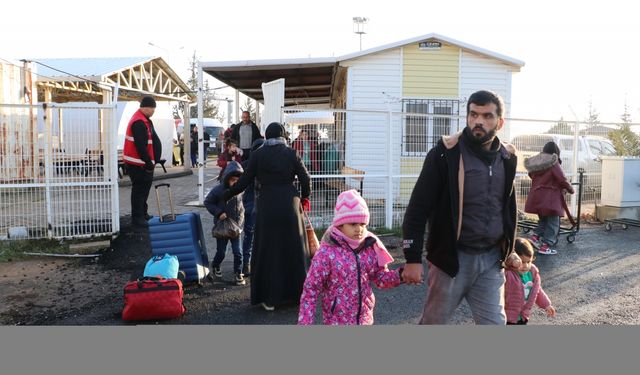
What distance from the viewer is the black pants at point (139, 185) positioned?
28.5 feet

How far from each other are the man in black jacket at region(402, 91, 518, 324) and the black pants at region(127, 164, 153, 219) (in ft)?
20.6

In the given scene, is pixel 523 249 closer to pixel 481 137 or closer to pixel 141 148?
pixel 481 137

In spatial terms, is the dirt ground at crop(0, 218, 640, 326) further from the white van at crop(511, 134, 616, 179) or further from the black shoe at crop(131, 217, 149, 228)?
the white van at crop(511, 134, 616, 179)

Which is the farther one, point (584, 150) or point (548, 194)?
point (584, 150)

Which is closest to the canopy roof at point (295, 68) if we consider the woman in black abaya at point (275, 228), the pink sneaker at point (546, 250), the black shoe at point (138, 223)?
the black shoe at point (138, 223)

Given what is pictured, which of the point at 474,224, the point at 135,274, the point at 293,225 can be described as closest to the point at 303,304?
the point at 474,224

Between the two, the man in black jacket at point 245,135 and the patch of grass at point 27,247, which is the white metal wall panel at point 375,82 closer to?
the man in black jacket at point 245,135

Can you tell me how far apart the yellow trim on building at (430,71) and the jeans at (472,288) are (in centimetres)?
1068

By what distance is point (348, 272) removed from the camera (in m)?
3.42

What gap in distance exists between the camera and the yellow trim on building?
13672mm

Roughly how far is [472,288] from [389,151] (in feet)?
21.0

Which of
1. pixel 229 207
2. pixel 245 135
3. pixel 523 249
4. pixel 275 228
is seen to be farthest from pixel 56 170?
pixel 523 249

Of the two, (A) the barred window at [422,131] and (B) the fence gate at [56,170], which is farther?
(A) the barred window at [422,131]

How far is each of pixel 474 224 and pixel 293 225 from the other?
2.54 m
